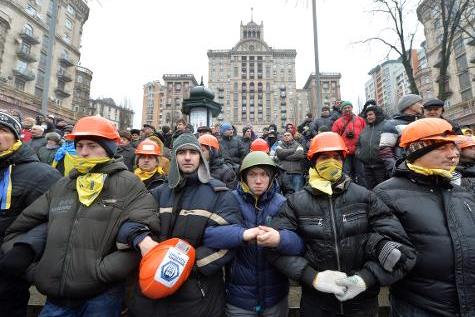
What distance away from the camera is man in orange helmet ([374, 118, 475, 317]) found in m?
1.85

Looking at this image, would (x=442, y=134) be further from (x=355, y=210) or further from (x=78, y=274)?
(x=78, y=274)

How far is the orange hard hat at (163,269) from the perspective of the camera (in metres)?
1.79

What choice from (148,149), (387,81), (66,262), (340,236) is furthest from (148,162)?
(387,81)

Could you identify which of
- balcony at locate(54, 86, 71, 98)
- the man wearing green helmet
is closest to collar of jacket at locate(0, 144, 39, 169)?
the man wearing green helmet

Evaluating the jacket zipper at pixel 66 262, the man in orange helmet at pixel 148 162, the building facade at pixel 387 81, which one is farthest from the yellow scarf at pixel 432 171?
the building facade at pixel 387 81

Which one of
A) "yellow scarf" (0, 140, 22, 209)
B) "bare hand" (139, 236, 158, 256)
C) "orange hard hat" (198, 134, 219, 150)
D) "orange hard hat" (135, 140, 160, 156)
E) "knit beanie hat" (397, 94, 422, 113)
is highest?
"knit beanie hat" (397, 94, 422, 113)

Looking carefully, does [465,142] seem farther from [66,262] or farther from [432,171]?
[66,262]

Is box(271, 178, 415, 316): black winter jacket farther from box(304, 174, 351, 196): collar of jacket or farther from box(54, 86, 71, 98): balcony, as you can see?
box(54, 86, 71, 98): balcony

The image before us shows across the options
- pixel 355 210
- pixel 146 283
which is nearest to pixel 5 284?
pixel 146 283

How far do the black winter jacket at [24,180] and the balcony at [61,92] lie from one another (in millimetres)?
42879

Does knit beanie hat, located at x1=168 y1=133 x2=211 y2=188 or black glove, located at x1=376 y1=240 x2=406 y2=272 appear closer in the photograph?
black glove, located at x1=376 y1=240 x2=406 y2=272

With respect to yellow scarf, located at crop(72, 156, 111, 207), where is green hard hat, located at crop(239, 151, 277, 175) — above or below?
above

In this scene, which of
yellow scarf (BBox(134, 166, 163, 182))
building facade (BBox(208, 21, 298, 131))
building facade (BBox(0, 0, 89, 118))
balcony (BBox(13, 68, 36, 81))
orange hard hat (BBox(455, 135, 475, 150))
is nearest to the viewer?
orange hard hat (BBox(455, 135, 475, 150))

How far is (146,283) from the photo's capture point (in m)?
1.79
